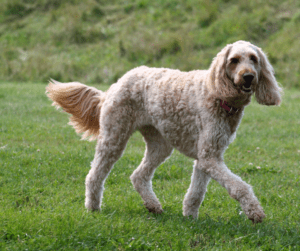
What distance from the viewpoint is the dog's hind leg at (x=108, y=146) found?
485 cm

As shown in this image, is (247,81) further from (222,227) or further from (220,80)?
(222,227)

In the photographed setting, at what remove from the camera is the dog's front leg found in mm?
3945

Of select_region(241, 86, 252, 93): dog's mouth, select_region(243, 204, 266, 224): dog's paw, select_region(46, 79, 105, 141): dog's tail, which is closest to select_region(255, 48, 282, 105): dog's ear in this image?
select_region(241, 86, 252, 93): dog's mouth

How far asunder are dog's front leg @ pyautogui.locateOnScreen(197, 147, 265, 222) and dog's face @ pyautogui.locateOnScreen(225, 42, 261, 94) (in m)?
0.74

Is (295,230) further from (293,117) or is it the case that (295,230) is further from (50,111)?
(50,111)

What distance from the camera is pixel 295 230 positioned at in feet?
14.2

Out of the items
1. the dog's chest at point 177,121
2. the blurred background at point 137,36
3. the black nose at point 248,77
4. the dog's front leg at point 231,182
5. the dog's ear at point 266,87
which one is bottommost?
the blurred background at point 137,36

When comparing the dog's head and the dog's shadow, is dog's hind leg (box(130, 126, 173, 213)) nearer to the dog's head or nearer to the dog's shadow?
the dog's shadow

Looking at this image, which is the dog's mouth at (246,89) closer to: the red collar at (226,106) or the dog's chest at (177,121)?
the red collar at (226,106)

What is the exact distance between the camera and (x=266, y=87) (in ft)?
14.1

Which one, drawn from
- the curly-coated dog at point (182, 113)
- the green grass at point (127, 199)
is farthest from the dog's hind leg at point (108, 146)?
the green grass at point (127, 199)

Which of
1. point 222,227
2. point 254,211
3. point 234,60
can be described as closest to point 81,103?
point 234,60

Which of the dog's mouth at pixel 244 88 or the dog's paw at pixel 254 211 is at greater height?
the dog's mouth at pixel 244 88

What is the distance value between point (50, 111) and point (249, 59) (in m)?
8.39
